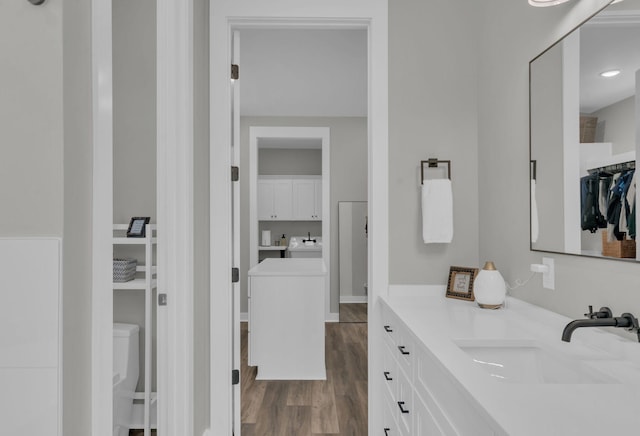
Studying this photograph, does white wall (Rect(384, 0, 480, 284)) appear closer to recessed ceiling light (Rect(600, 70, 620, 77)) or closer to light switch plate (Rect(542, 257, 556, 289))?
light switch plate (Rect(542, 257, 556, 289))

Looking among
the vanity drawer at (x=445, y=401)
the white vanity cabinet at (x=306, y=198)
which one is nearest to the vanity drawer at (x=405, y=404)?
the vanity drawer at (x=445, y=401)

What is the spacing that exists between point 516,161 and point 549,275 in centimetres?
54

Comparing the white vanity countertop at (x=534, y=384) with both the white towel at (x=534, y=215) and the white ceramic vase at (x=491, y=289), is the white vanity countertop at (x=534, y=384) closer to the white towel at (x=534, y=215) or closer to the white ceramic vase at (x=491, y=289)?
the white ceramic vase at (x=491, y=289)

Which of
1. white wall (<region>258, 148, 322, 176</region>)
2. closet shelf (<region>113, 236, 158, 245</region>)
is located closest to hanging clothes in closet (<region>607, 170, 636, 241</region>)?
closet shelf (<region>113, 236, 158, 245</region>)

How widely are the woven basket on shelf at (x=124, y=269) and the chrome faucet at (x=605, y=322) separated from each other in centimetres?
134

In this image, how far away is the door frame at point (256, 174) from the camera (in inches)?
205

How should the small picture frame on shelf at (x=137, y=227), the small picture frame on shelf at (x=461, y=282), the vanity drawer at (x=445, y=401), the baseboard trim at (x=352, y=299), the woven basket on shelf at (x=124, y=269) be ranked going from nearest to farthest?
the vanity drawer at (x=445, y=401), the woven basket on shelf at (x=124, y=269), the small picture frame on shelf at (x=137, y=227), the small picture frame on shelf at (x=461, y=282), the baseboard trim at (x=352, y=299)

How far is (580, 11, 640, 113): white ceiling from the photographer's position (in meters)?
1.21

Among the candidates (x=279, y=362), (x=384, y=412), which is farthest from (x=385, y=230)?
(x=279, y=362)

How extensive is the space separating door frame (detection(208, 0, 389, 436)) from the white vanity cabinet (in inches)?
189

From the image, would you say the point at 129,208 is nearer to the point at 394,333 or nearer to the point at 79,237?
the point at 79,237

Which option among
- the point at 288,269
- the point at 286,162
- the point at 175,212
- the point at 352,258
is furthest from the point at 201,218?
the point at 286,162

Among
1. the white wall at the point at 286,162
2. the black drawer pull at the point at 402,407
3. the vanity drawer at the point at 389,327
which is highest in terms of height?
the white wall at the point at 286,162

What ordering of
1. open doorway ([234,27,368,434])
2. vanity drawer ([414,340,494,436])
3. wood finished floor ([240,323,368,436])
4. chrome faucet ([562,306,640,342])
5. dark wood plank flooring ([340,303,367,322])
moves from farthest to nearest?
dark wood plank flooring ([340,303,367,322])
open doorway ([234,27,368,434])
wood finished floor ([240,323,368,436])
chrome faucet ([562,306,640,342])
vanity drawer ([414,340,494,436])
